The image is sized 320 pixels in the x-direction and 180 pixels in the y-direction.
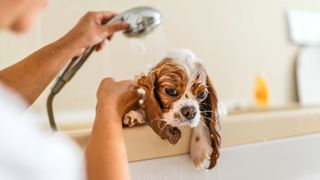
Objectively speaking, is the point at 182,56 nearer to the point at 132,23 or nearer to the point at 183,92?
the point at 183,92

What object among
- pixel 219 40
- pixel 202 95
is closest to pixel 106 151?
pixel 202 95

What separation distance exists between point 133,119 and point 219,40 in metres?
0.93

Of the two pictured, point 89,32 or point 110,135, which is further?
point 89,32

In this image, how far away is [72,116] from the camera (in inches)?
35.4

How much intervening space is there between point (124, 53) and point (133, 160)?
22.8 inches

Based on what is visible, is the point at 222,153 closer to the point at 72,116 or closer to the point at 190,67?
the point at 190,67

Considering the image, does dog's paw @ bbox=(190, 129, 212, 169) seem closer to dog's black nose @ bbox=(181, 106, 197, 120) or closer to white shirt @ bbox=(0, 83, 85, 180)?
dog's black nose @ bbox=(181, 106, 197, 120)

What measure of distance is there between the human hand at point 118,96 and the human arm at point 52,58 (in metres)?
0.14

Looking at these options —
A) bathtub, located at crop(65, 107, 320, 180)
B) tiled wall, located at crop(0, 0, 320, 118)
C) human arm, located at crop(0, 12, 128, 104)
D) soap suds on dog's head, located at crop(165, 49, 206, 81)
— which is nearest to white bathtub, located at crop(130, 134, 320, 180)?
bathtub, located at crop(65, 107, 320, 180)

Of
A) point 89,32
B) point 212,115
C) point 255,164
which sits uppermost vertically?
point 89,32

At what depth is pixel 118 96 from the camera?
1.35 ft

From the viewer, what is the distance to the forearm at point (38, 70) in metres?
0.52

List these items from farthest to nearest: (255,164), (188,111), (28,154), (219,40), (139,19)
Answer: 1. (219,40)
2. (139,19)
3. (255,164)
4. (188,111)
5. (28,154)

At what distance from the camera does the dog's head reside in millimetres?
403
